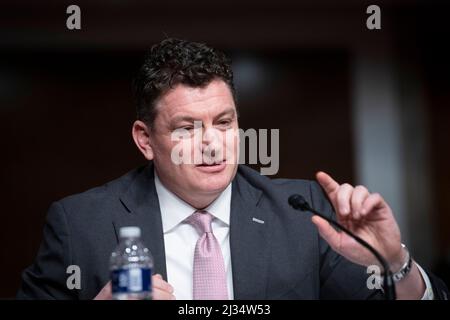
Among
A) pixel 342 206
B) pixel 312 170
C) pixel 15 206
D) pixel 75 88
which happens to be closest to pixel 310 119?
pixel 312 170

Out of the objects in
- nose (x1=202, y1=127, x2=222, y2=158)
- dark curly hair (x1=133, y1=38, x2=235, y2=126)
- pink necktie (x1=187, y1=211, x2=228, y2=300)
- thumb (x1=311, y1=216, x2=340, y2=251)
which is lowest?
pink necktie (x1=187, y1=211, x2=228, y2=300)

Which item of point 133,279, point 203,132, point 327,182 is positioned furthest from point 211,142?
point 133,279

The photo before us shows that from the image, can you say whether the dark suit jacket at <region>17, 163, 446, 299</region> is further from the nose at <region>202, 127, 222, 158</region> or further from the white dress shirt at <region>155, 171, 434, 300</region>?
the nose at <region>202, 127, 222, 158</region>

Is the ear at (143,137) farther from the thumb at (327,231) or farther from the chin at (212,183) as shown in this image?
the thumb at (327,231)

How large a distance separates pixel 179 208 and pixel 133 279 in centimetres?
57

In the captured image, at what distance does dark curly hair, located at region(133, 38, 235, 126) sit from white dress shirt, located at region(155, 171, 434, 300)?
236 millimetres

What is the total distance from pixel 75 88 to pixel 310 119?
1.44 metres

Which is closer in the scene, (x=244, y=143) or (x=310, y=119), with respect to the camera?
(x=244, y=143)

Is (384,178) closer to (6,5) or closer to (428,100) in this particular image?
(428,100)

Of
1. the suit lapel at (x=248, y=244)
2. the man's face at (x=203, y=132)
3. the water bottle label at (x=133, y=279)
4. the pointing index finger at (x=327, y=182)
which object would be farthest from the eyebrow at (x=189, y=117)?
the water bottle label at (x=133, y=279)

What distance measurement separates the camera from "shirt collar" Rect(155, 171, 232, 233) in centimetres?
194

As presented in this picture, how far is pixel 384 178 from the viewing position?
14.4ft

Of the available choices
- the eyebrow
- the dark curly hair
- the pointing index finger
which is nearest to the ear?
the dark curly hair

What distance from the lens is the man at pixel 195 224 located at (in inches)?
72.5
